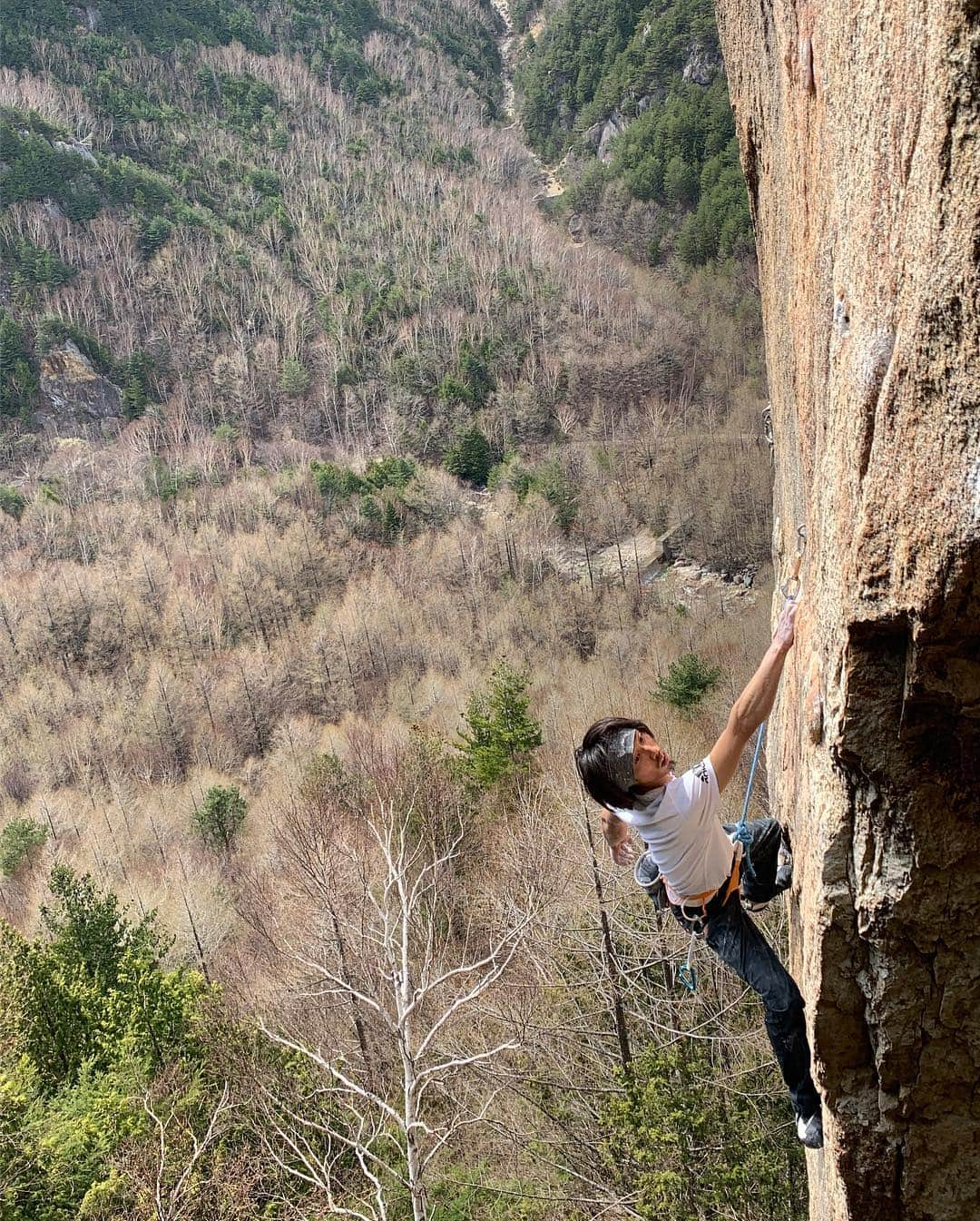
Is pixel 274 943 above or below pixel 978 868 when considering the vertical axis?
below

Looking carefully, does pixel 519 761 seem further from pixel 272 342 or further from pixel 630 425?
pixel 272 342

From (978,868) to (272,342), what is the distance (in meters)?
77.7

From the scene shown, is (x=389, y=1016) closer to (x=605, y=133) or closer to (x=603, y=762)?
(x=603, y=762)

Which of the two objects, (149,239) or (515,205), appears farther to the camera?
(515,205)

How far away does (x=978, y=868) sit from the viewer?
287cm

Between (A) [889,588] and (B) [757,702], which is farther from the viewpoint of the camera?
(B) [757,702]

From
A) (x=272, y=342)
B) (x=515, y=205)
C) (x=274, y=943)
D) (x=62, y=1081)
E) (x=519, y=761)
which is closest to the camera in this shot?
(x=62, y=1081)

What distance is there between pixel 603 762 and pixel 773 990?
4.02 feet

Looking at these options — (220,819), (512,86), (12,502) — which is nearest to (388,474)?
(12,502)

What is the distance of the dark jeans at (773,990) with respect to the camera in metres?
3.81

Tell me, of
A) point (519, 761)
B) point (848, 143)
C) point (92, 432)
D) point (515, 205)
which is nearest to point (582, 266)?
point (515, 205)

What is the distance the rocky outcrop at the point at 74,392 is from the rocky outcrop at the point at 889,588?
71112 millimetres

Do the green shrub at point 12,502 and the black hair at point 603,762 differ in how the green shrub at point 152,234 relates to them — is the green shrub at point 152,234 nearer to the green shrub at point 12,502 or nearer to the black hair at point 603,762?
the green shrub at point 12,502

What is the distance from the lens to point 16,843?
30859mm
